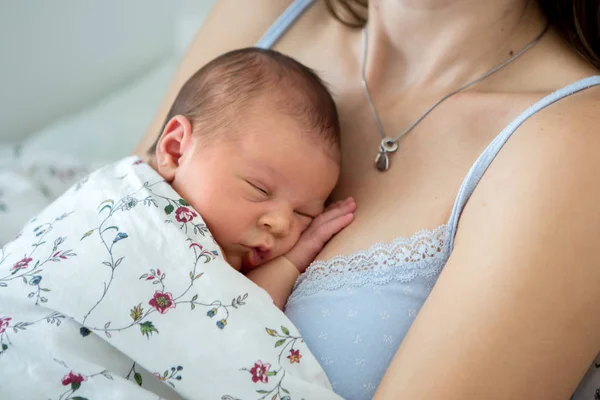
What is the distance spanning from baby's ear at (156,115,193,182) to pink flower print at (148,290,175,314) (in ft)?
0.93

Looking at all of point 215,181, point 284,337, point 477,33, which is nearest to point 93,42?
point 215,181

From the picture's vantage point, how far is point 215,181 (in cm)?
105

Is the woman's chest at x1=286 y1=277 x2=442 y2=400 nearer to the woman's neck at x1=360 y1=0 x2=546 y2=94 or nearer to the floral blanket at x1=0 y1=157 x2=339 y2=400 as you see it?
the floral blanket at x1=0 y1=157 x2=339 y2=400

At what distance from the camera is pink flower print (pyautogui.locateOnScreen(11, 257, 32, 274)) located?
3.00 ft

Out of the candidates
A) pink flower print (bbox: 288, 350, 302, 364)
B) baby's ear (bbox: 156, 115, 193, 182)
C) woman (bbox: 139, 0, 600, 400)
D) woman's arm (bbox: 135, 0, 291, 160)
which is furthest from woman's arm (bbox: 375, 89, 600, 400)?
woman's arm (bbox: 135, 0, 291, 160)

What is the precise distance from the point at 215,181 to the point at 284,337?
31 cm

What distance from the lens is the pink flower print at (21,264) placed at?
3.00 feet

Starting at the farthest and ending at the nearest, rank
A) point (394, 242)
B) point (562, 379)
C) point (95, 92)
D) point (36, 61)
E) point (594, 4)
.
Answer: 1. point (95, 92)
2. point (36, 61)
3. point (594, 4)
4. point (394, 242)
5. point (562, 379)

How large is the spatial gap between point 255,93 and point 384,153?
0.27 metres

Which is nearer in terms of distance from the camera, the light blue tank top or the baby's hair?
the light blue tank top

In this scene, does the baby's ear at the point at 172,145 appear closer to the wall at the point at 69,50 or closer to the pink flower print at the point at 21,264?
the pink flower print at the point at 21,264

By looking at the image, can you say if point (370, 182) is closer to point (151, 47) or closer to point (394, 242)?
point (394, 242)

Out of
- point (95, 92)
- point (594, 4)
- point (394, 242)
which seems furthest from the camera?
point (95, 92)

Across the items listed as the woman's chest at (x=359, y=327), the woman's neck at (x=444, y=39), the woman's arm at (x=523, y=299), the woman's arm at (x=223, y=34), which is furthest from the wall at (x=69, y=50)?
the woman's arm at (x=523, y=299)
